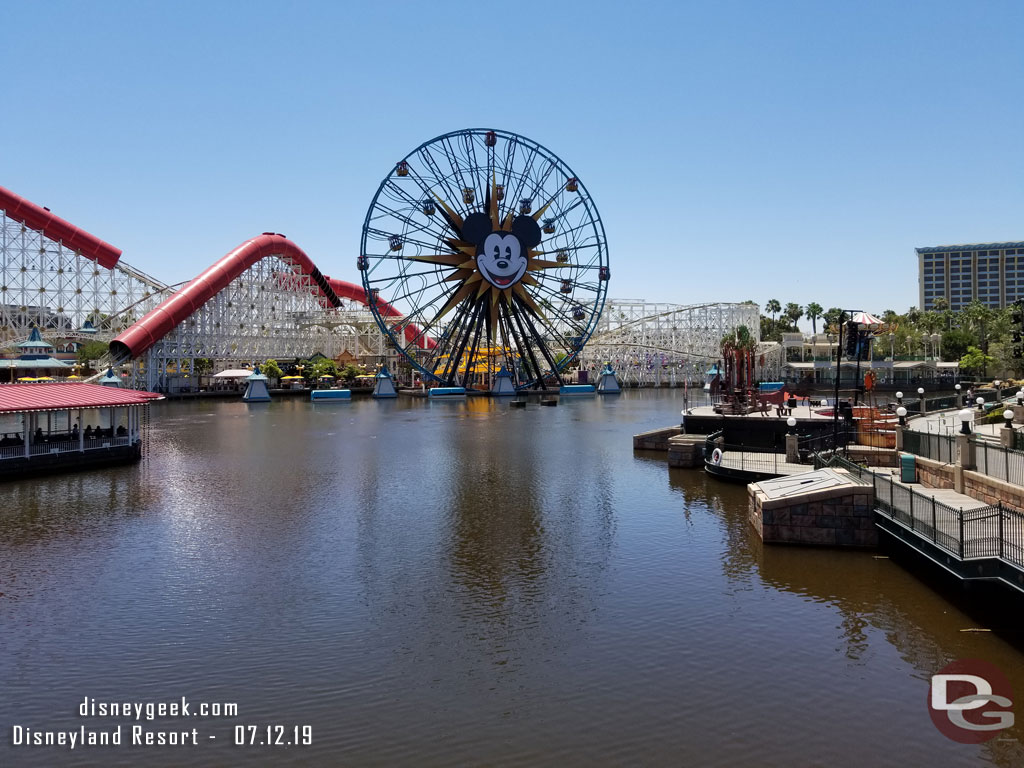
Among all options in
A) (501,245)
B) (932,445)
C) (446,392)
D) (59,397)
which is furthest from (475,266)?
(932,445)

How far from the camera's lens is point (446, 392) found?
103m

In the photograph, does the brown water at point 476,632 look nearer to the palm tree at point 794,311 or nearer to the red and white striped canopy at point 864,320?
the red and white striped canopy at point 864,320

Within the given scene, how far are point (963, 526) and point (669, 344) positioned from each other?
13210cm

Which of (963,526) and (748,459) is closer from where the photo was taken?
(963,526)

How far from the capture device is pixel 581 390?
117000 millimetres

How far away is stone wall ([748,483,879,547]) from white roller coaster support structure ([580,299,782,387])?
117 meters

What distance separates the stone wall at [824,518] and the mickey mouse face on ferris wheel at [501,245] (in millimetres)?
71236

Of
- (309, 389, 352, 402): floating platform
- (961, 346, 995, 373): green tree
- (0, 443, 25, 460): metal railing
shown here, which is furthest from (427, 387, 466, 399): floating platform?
(0, 443, 25, 460): metal railing

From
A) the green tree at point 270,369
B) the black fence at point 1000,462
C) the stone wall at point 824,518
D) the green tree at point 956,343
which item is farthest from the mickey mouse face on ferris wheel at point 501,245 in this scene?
the black fence at point 1000,462

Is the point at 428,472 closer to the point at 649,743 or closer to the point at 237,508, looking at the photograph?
the point at 237,508

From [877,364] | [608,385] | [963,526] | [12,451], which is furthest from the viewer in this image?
[608,385]

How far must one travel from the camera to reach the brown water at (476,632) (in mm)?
11844

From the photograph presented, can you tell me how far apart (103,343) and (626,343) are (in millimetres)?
78085

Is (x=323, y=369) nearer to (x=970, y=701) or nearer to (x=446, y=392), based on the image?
(x=446, y=392)
